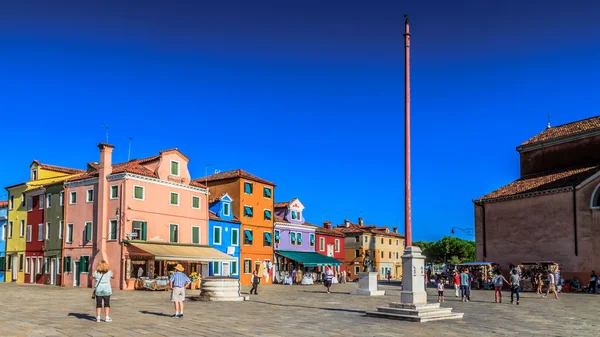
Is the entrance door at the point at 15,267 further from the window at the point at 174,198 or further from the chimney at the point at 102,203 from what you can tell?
the window at the point at 174,198

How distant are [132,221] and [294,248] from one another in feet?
76.6

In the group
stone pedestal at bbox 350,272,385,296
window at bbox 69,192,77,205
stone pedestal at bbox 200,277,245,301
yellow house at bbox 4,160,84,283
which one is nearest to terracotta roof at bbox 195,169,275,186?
yellow house at bbox 4,160,84,283

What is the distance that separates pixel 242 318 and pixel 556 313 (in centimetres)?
1137

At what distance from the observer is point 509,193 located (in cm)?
4578

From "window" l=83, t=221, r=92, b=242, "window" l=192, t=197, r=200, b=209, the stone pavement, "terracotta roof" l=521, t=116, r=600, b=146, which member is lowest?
the stone pavement

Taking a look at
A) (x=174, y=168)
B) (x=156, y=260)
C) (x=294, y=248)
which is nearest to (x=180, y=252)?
(x=156, y=260)

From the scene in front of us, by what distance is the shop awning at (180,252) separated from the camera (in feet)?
128

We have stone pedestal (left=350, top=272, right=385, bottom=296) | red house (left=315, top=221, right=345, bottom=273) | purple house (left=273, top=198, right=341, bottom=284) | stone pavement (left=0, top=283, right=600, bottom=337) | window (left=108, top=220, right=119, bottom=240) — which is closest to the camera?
stone pavement (left=0, top=283, right=600, bottom=337)

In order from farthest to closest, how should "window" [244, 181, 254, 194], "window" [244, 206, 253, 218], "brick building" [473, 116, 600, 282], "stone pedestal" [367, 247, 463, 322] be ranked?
1. "window" [244, 181, 254, 194]
2. "window" [244, 206, 253, 218]
3. "brick building" [473, 116, 600, 282]
4. "stone pedestal" [367, 247, 463, 322]

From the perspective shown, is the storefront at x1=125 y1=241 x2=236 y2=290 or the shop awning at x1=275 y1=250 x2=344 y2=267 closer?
the storefront at x1=125 y1=241 x2=236 y2=290

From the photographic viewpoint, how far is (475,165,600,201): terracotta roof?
41.3 metres

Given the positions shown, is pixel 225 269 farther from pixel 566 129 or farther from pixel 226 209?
pixel 566 129

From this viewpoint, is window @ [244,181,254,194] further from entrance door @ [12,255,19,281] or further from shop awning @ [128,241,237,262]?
entrance door @ [12,255,19,281]

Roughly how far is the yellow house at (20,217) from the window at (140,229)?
10887 millimetres
